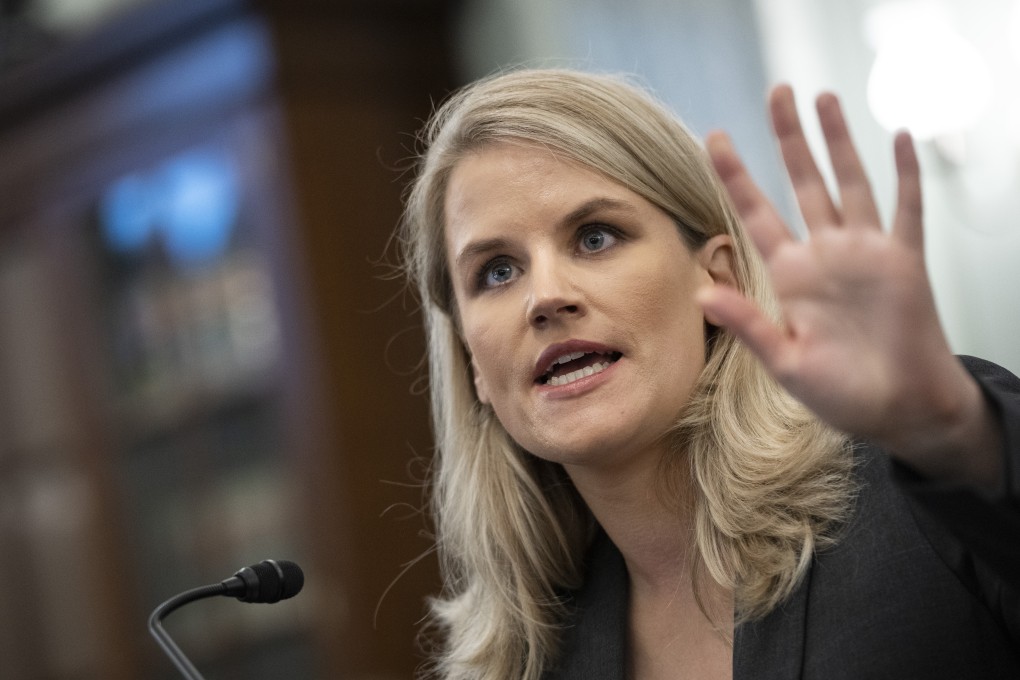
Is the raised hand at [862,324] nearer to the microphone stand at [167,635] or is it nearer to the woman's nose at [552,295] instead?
the woman's nose at [552,295]

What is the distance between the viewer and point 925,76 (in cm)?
336

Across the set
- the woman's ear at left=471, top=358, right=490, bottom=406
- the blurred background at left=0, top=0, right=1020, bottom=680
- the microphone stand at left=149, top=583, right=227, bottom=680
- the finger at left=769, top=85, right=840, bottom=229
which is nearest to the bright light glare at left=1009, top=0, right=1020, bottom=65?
the blurred background at left=0, top=0, right=1020, bottom=680

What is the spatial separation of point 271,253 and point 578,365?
8.79 ft

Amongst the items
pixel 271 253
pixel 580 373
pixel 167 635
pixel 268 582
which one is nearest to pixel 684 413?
pixel 580 373

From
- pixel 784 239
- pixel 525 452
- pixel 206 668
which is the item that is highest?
pixel 784 239

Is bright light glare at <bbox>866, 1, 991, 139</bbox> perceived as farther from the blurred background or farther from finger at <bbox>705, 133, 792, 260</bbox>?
finger at <bbox>705, 133, 792, 260</bbox>

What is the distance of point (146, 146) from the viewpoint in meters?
4.47

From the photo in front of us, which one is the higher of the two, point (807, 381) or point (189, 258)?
point (189, 258)

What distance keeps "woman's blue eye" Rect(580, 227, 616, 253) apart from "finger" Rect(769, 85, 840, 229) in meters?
0.56

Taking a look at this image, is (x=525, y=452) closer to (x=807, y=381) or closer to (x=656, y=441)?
(x=656, y=441)

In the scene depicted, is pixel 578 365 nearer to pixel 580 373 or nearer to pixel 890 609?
pixel 580 373

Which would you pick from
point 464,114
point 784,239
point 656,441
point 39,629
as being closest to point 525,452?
point 656,441

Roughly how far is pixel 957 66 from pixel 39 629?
3825 millimetres

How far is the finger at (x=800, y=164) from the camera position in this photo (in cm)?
109
